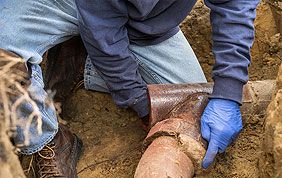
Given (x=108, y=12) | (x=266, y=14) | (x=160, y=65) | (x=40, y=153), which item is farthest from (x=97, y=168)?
(x=266, y=14)

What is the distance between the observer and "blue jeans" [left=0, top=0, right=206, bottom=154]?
7.57ft

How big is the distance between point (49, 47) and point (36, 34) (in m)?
0.12

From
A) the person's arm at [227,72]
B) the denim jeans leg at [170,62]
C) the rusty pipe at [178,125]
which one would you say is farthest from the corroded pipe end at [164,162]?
the denim jeans leg at [170,62]

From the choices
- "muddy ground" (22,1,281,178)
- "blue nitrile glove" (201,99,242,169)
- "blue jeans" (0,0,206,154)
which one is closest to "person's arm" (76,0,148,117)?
"blue jeans" (0,0,206,154)

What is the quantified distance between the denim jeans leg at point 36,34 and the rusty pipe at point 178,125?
0.45m

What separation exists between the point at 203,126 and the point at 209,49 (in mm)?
996

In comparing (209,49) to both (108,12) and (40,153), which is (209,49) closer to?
(108,12)

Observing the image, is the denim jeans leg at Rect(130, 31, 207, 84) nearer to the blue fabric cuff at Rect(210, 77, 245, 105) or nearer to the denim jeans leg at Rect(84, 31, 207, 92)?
the denim jeans leg at Rect(84, 31, 207, 92)

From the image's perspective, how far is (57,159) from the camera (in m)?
2.46

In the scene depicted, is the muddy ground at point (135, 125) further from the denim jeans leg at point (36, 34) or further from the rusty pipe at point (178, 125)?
the denim jeans leg at point (36, 34)

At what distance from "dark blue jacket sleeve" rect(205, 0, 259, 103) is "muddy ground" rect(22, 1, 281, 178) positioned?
230 mm

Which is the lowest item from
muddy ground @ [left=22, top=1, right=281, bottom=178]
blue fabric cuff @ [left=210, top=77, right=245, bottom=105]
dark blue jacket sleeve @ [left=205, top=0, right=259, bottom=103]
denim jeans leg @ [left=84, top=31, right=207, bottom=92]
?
muddy ground @ [left=22, top=1, right=281, bottom=178]

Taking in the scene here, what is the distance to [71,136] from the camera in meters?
2.62

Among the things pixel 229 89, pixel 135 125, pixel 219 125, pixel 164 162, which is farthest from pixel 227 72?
pixel 135 125
